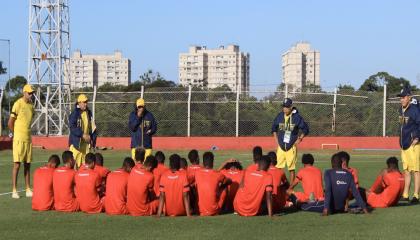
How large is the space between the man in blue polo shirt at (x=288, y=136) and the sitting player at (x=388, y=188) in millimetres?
2502

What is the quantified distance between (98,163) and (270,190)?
3642 mm

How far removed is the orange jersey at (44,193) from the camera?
13.3 meters

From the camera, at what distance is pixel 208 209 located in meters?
12.5

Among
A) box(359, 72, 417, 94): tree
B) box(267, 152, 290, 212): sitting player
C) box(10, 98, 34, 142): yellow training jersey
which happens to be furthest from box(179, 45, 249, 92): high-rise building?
box(267, 152, 290, 212): sitting player

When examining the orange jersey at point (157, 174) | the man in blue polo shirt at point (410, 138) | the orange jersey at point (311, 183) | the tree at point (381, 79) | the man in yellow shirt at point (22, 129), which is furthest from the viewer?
the tree at point (381, 79)

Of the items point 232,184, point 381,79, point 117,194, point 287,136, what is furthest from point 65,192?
point 381,79

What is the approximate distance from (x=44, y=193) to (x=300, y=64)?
146 m

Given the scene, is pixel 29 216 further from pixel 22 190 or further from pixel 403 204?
pixel 403 204

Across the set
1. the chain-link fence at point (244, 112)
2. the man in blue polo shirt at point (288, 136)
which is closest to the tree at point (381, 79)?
the chain-link fence at point (244, 112)

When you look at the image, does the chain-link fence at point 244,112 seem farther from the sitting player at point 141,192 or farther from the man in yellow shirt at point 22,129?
the sitting player at point 141,192

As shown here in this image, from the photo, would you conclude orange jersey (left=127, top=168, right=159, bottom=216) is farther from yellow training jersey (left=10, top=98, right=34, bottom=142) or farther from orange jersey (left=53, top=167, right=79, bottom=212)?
yellow training jersey (left=10, top=98, right=34, bottom=142)

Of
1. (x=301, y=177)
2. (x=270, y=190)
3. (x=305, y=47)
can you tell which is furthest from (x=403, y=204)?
(x=305, y=47)

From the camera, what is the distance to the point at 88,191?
13.0m

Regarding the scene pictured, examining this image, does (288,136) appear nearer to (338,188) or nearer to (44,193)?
(338,188)
